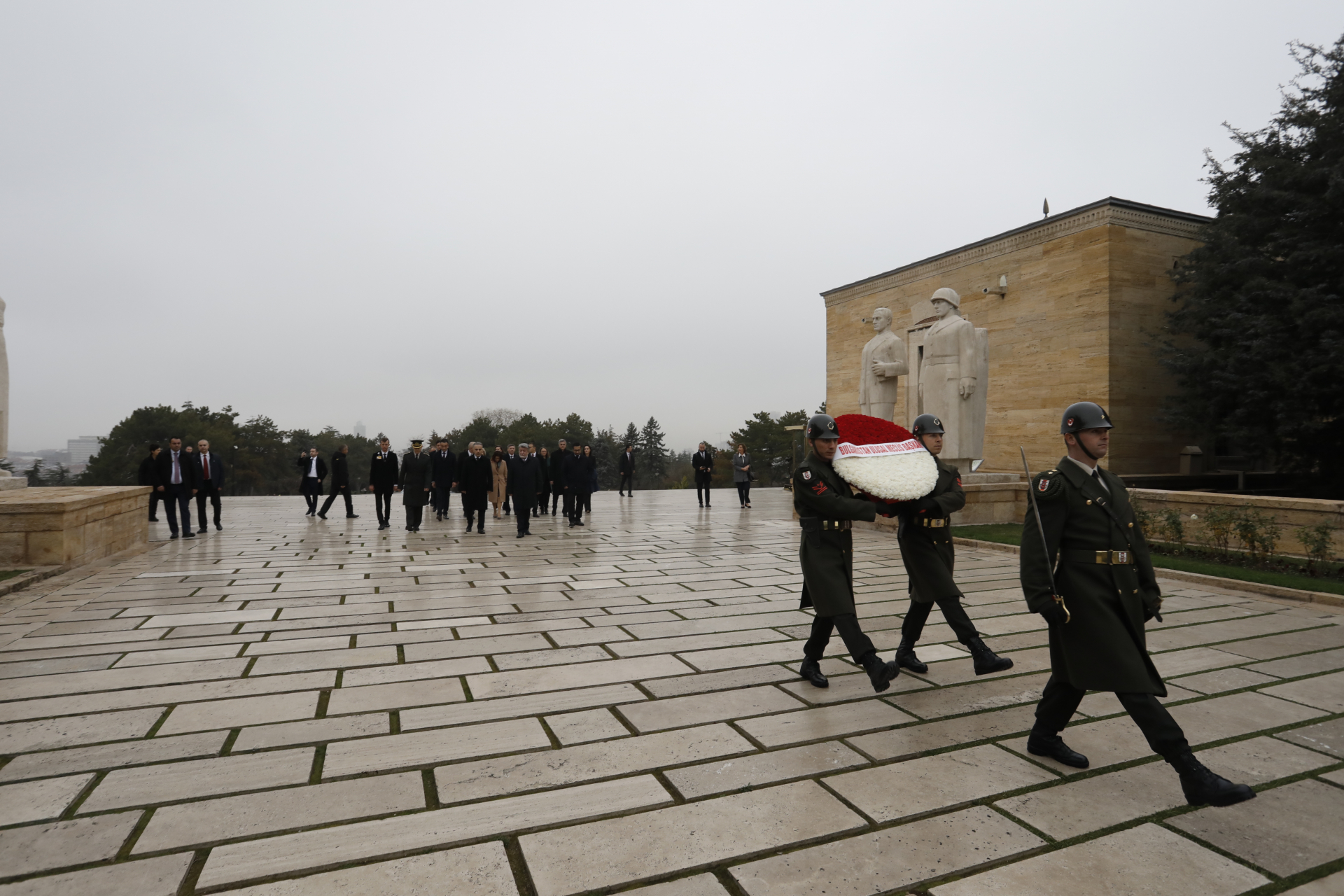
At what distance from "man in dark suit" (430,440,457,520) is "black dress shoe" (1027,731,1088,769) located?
44.3 feet

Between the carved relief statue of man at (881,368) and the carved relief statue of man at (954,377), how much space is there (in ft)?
2.45

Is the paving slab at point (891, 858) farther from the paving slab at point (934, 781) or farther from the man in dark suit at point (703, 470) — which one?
the man in dark suit at point (703, 470)

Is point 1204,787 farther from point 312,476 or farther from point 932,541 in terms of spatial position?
point 312,476

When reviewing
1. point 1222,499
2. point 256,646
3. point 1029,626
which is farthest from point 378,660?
point 1222,499

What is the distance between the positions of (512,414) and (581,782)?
72.0 meters

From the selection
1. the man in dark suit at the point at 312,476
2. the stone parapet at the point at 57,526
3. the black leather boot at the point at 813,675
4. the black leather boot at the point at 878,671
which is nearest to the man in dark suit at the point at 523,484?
the stone parapet at the point at 57,526

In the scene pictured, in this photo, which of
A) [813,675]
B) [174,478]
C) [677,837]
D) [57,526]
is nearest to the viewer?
[677,837]

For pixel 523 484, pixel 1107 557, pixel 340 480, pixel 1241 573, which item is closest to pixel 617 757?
pixel 1107 557

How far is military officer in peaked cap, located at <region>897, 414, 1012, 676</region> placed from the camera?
432 cm

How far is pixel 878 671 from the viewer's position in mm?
3811

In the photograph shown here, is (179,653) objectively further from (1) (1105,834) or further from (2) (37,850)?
(1) (1105,834)

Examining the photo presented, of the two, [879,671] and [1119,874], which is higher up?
[879,671]

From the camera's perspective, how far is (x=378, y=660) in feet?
15.3

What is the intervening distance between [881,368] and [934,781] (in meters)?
10.1
